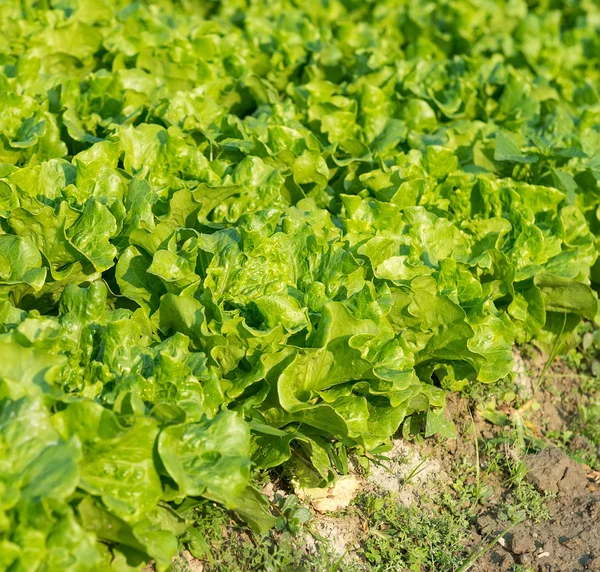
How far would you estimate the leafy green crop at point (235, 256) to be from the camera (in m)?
2.91

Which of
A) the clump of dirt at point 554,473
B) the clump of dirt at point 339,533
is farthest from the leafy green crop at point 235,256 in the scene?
the clump of dirt at point 554,473

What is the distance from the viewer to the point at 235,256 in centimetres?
372

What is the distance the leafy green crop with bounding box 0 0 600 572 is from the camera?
114 inches

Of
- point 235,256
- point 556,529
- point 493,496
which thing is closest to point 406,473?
point 493,496

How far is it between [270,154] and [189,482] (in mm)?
2317

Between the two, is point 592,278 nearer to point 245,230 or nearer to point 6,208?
point 245,230

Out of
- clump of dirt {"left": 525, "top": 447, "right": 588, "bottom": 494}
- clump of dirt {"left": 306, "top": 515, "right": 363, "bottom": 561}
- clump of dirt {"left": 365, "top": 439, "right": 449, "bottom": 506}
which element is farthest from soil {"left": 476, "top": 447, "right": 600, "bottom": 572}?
clump of dirt {"left": 306, "top": 515, "right": 363, "bottom": 561}

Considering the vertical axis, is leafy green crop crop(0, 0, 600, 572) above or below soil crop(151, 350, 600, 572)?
above

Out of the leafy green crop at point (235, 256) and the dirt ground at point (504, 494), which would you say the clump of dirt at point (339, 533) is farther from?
the leafy green crop at point (235, 256)

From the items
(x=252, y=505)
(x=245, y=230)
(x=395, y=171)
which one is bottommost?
(x=252, y=505)

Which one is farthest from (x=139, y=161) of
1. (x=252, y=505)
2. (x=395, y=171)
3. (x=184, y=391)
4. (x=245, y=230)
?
(x=252, y=505)

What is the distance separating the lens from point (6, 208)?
3.82 m

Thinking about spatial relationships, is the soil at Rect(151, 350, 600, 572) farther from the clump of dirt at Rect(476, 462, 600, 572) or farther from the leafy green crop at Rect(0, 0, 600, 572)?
the leafy green crop at Rect(0, 0, 600, 572)

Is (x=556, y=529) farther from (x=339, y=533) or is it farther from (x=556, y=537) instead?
(x=339, y=533)
